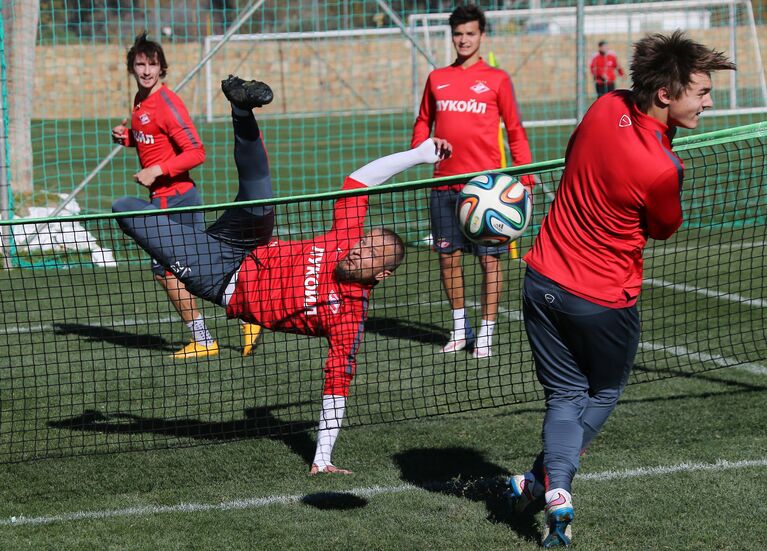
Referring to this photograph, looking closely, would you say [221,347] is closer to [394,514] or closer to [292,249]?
[292,249]

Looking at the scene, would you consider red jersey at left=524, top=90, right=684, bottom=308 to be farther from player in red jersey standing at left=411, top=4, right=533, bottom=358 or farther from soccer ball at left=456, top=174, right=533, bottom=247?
player in red jersey standing at left=411, top=4, right=533, bottom=358

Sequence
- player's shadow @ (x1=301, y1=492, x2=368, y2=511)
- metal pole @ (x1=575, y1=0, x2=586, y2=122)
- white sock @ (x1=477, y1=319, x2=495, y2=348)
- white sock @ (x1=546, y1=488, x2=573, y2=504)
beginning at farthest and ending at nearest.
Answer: metal pole @ (x1=575, y1=0, x2=586, y2=122) < white sock @ (x1=477, y1=319, x2=495, y2=348) < player's shadow @ (x1=301, y1=492, x2=368, y2=511) < white sock @ (x1=546, y1=488, x2=573, y2=504)

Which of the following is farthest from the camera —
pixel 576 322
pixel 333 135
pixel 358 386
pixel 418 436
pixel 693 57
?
pixel 333 135

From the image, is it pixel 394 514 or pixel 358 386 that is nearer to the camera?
pixel 394 514

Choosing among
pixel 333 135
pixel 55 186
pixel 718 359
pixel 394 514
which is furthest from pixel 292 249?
pixel 333 135

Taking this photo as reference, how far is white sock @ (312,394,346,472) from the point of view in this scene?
5.26 m

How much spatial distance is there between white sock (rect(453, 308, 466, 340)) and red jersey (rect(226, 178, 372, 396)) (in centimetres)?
203

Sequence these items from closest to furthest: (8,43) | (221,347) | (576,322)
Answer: (576,322) → (221,347) → (8,43)

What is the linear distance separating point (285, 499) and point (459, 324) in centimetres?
309

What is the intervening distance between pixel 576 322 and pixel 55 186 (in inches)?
575

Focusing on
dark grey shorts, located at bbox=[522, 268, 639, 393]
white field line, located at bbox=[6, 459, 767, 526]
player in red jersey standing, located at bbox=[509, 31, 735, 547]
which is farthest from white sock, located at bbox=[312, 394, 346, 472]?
dark grey shorts, located at bbox=[522, 268, 639, 393]

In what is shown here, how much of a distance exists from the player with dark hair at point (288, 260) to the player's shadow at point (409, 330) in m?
2.34

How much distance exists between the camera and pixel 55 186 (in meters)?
17.3

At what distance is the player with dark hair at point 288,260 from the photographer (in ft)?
17.3
